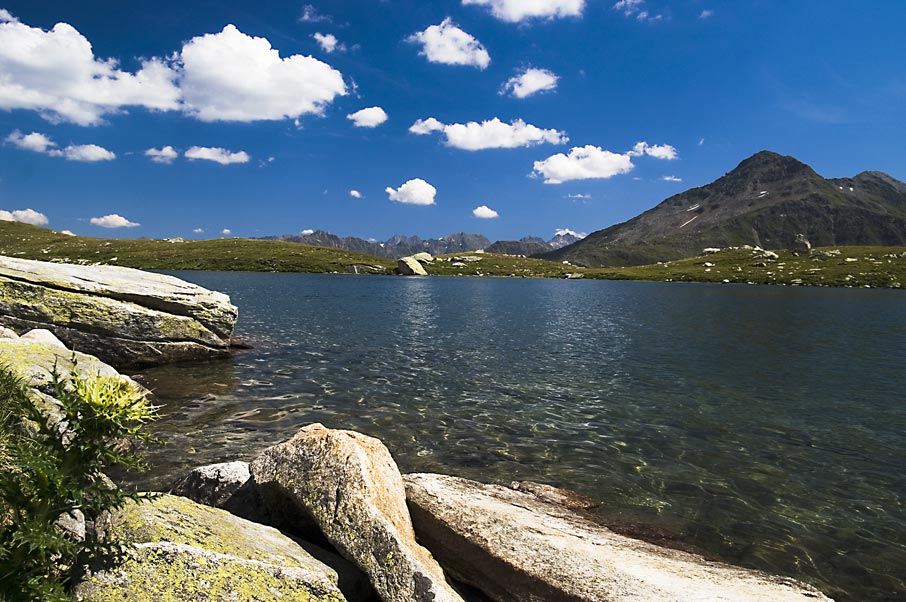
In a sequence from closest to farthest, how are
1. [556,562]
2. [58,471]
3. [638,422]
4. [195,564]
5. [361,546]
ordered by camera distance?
[58,471] → [195,564] → [361,546] → [556,562] → [638,422]

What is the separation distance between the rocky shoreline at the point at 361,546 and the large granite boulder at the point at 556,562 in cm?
3

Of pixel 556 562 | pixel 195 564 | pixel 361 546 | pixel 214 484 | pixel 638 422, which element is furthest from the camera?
pixel 638 422

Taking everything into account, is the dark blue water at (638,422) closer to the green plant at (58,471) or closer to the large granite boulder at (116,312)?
the large granite boulder at (116,312)

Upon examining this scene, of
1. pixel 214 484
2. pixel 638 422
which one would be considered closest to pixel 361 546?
pixel 214 484

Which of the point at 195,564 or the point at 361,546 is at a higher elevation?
the point at 195,564

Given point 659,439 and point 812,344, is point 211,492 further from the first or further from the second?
point 812,344

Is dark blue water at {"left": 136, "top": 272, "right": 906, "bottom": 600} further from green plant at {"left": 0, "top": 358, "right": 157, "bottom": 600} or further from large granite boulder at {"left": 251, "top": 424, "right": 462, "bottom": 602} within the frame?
green plant at {"left": 0, "top": 358, "right": 157, "bottom": 600}

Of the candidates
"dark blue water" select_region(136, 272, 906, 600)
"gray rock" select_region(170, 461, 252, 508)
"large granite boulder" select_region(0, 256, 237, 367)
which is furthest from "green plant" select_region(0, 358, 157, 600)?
"large granite boulder" select_region(0, 256, 237, 367)

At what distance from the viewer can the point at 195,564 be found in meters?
6.40

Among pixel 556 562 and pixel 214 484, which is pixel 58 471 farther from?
pixel 556 562

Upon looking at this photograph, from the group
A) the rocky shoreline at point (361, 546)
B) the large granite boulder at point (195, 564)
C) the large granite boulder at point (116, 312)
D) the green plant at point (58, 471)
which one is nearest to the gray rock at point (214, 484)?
the rocky shoreline at point (361, 546)

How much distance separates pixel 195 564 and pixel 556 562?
5.95 meters

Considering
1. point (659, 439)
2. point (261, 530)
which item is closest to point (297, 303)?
point (659, 439)

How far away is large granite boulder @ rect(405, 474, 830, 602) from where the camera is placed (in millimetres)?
8047
